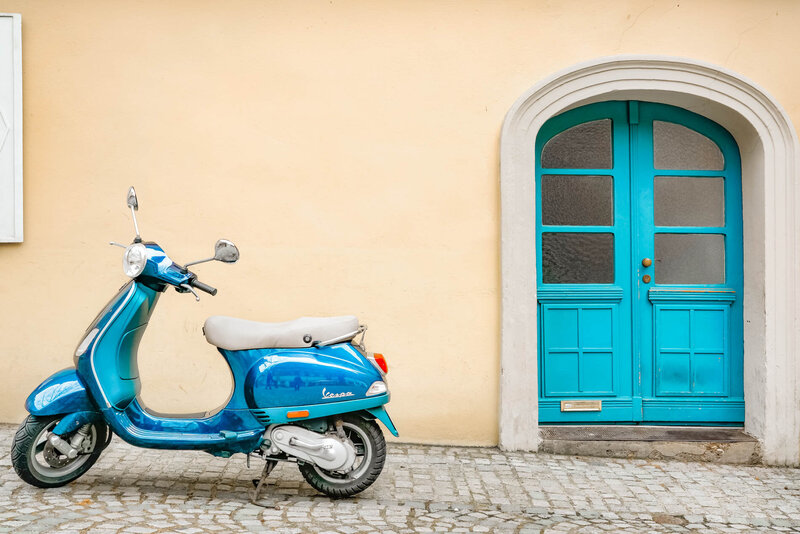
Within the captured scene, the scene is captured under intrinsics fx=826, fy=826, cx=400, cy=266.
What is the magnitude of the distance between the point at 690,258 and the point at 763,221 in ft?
1.88

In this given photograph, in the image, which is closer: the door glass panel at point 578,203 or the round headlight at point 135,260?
the round headlight at point 135,260

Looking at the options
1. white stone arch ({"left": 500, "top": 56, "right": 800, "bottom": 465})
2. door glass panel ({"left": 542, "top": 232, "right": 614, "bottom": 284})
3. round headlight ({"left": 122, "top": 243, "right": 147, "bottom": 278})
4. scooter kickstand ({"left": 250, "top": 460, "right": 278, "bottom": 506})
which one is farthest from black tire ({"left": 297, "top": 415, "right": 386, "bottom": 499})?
door glass panel ({"left": 542, "top": 232, "right": 614, "bottom": 284})

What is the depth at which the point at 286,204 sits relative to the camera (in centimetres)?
568

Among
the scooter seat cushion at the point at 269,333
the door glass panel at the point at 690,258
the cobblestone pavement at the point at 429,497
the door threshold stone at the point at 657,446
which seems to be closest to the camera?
the cobblestone pavement at the point at 429,497

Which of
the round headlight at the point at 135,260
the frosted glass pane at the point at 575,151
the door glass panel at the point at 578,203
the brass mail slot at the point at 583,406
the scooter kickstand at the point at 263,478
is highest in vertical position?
the frosted glass pane at the point at 575,151

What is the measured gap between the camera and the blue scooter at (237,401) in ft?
13.7

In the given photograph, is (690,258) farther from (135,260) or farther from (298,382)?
(135,260)

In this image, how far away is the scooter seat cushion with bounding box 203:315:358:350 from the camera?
4199 mm

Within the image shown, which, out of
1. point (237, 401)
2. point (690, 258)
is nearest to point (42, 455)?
point (237, 401)

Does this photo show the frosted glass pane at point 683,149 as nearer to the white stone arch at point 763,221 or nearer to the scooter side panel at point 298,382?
the white stone arch at point 763,221

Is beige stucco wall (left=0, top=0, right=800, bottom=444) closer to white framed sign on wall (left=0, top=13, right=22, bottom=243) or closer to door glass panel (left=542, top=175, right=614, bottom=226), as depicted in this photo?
white framed sign on wall (left=0, top=13, right=22, bottom=243)

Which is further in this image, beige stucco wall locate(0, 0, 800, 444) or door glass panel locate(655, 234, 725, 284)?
door glass panel locate(655, 234, 725, 284)

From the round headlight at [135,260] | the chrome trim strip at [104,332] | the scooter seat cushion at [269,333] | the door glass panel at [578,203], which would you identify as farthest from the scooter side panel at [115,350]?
the door glass panel at [578,203]

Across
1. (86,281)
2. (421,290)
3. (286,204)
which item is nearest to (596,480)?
(421,290)
